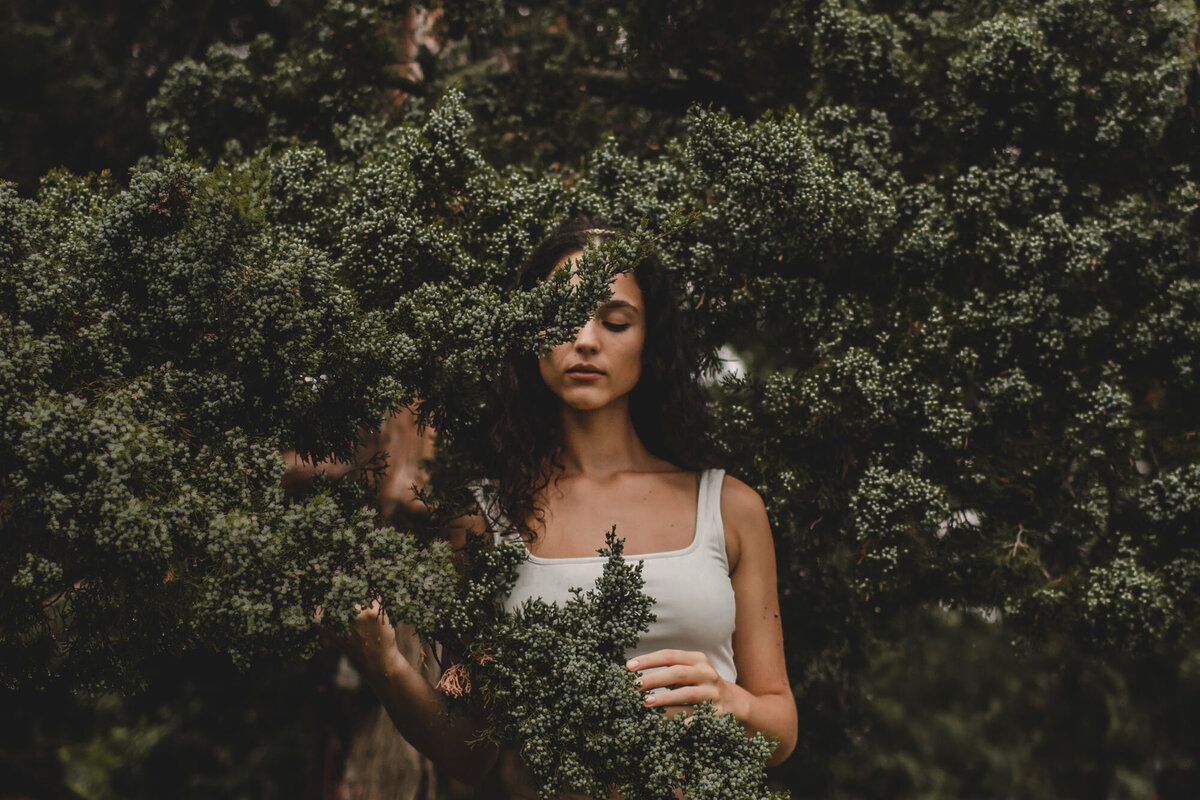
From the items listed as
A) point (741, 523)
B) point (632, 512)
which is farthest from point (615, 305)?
point (741, 523)

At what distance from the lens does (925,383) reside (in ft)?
8.40

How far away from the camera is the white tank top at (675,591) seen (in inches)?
85.7

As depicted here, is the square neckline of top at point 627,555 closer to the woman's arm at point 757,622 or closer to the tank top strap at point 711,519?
the tank top strap at point 711,519

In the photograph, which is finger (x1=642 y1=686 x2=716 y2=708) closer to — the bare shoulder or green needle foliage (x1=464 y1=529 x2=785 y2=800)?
green needle foliage (x1=464 y1=529 x2=785 y2=800)

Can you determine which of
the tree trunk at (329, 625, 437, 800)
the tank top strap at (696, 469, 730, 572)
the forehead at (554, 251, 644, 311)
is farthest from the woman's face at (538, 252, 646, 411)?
the tree trunk at (329, 625, 437, 800)

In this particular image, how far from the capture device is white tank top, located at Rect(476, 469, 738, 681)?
2176mm

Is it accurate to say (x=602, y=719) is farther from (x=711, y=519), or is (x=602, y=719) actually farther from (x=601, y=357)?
(x=601, y=357)

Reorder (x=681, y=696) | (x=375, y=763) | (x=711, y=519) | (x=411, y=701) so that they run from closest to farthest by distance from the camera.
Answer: (x=681, y=696) < (x=411, y=701) < (x=711, y=519) < (x=375, y=763)

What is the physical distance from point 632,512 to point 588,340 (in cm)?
50

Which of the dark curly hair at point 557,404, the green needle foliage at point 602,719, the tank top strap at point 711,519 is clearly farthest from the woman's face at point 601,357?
the green needle foliage at point 602,719

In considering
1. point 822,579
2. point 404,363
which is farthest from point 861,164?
point 404,363

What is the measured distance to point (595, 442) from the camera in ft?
8.15

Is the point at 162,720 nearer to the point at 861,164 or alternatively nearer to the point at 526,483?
the point at 526,483

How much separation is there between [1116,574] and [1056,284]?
86cm
